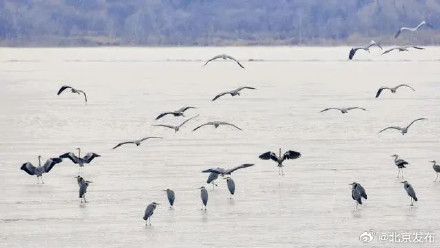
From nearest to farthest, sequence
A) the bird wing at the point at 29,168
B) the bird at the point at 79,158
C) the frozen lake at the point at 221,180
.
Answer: the frozen lake at the point at 221,180 → the bird wing at the point at 29,168 → the bird at the point at 79,158

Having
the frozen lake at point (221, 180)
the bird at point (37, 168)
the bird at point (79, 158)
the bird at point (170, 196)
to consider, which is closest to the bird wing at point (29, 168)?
the bird at point (37, 168)

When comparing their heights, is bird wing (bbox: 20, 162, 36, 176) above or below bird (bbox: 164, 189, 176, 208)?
above

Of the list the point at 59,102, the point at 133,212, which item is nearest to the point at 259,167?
the point at 133,212

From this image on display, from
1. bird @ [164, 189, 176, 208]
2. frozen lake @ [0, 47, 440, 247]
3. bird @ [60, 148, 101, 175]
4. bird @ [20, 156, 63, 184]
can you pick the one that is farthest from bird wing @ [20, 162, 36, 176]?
bird @ [164, 189, 176, 208]

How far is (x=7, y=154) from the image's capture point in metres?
26.7

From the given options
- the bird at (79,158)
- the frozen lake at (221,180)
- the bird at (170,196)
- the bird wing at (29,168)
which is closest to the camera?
the frozen lake at (221,180)

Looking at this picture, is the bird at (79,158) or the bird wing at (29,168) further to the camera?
the bird at (79,158)

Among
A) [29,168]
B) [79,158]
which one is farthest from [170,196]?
[79,158]

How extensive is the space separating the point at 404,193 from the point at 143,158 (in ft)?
24.0

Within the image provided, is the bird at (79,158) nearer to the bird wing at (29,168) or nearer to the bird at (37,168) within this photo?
the bird at (37,168)

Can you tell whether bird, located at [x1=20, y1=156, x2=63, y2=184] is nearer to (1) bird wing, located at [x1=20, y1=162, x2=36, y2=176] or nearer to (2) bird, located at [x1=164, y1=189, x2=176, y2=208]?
(1) bird wing, located at [x1=20, y1=162, x2=36, y2=176]

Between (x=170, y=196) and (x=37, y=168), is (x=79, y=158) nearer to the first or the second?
(x=37, y=168)

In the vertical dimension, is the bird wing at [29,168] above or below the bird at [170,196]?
above

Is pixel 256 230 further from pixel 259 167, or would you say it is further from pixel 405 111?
pixel 405 111
